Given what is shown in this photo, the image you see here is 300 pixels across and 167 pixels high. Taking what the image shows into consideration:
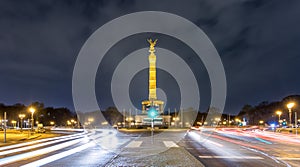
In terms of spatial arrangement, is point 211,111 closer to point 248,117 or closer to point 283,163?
point 248,117

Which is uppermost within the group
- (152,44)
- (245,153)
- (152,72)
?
(152,44)

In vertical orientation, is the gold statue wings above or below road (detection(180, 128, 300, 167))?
above

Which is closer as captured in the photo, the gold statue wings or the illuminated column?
the illuminated column

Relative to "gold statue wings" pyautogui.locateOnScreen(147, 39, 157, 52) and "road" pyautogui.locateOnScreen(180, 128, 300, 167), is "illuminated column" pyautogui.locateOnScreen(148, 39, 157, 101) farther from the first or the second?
"road" pyautogui.locateOnScreen(180, 128, 300, 167)

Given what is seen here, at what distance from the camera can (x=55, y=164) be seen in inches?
496

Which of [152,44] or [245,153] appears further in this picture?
[152,44]

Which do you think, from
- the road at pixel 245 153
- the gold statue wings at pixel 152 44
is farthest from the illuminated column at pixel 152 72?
the road at pixel 245 153

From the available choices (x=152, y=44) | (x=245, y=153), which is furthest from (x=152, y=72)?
(x=245, y=153)

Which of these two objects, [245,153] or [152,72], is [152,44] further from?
[245,153]

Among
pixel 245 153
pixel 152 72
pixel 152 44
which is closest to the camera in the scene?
pixel 245 153

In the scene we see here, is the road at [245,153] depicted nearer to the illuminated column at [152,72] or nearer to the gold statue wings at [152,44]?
the illuminated column at [152,72]

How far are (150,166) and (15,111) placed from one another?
11234 cm

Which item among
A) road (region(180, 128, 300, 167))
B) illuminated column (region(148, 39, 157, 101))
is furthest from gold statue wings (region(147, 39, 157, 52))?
road (region(180, 128, 300, 167))

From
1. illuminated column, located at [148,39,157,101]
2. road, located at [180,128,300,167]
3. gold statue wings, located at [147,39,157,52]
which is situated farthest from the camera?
gold statue wings, located at [147,39,157,52]
